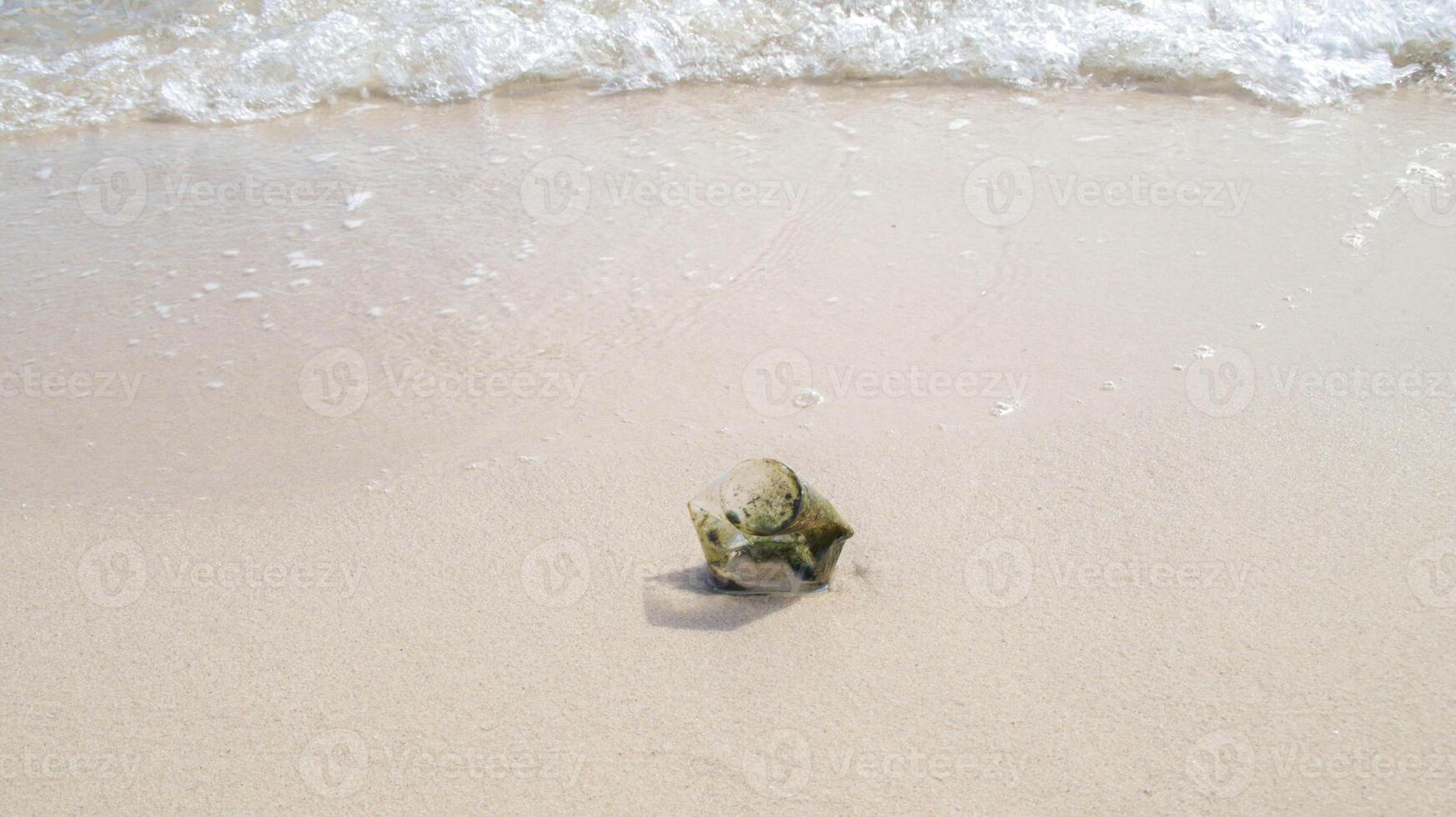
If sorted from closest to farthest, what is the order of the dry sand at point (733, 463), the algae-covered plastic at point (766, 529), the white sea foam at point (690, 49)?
1. the dry sand at point (733, 463)
2. the algae-covered plastic at point (766, 529)
3. the white sea foam at point (690, 49)

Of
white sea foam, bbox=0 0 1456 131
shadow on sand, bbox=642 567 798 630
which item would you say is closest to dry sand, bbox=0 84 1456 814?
shadow on sand, bbox=642 567 798 630

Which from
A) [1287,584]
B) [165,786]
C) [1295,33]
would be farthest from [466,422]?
[1295,33]

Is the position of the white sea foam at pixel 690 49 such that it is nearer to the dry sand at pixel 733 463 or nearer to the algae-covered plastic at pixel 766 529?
the dry sand at pixel 733 463

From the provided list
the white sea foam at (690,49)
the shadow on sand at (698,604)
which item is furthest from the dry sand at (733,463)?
the white sea foam at (690,49)

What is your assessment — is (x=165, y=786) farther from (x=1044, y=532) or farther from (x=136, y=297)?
(x=136, y=297)

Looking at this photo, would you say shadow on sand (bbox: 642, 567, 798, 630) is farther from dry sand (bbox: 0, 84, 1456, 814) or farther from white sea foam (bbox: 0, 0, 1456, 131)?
white sea foam (bbox: 0, 0, 1456, 131)

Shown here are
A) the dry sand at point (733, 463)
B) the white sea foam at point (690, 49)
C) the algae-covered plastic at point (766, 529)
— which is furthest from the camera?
the white sea foam at point (690, 49)

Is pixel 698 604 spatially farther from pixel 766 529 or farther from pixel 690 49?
pixel 690 49
